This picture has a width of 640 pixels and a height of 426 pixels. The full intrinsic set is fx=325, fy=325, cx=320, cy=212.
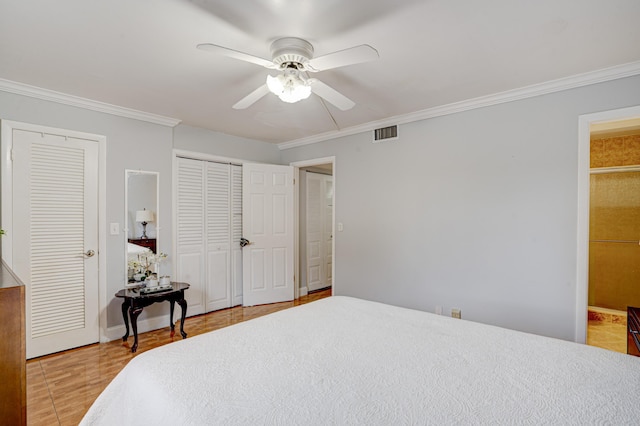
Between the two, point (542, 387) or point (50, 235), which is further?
point (50, 235)

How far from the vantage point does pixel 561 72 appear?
2.52m

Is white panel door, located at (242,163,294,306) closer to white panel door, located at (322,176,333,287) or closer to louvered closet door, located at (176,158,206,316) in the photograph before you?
louvered closet door, located at (176,158,206,316)

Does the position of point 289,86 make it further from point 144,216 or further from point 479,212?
point 144,216

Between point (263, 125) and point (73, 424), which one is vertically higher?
point (263, 125)

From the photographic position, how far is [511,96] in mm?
2918

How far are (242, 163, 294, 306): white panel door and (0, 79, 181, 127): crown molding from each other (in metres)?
1.25

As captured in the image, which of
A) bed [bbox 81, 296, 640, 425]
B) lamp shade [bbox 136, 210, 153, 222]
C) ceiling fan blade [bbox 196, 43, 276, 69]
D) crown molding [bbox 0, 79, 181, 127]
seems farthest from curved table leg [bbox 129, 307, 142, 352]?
ceiling fan blade [bbox 196, 43, 276, 69]

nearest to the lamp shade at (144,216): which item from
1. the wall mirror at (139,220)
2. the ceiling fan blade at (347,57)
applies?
the wall mirror at (139,220)

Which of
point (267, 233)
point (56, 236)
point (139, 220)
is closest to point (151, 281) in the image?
point (139, 220)

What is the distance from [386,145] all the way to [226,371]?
3.11 metres

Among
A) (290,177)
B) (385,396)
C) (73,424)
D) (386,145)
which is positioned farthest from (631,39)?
(73,424)

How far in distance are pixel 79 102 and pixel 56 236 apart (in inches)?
50.3

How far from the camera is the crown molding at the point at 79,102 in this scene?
2.74m

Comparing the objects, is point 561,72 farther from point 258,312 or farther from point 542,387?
point 258,312
